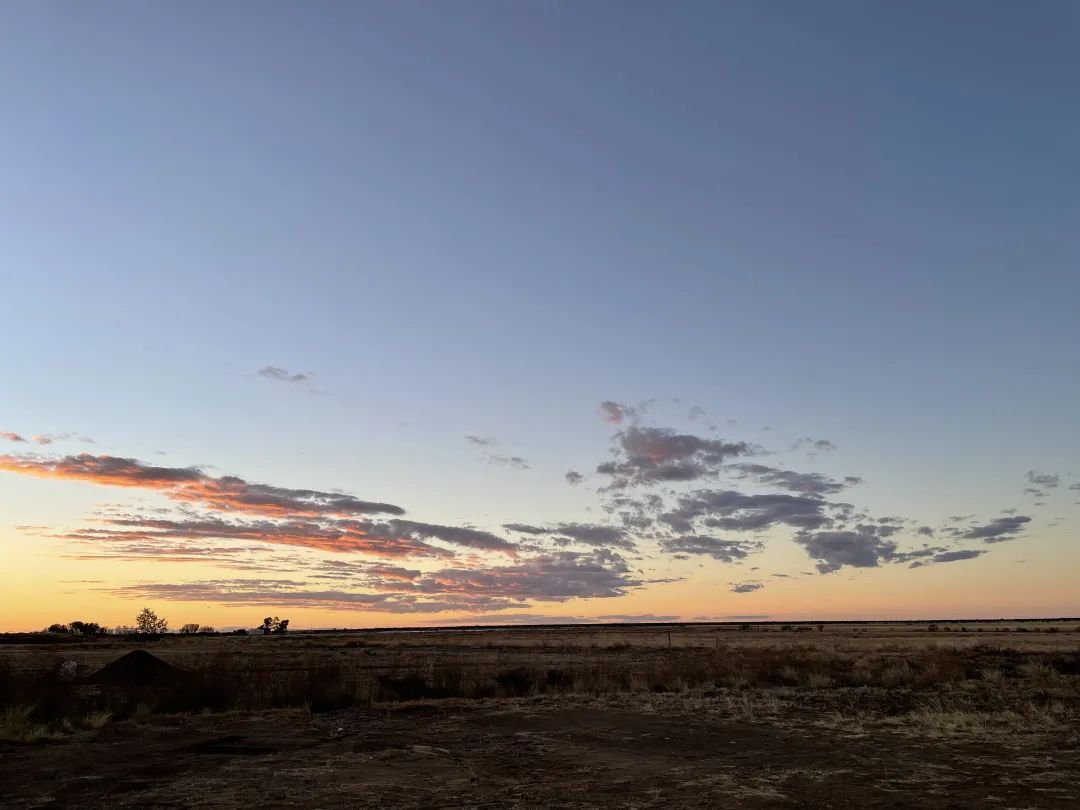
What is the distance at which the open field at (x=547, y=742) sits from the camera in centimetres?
1266

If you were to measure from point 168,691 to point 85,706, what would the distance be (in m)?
2.51

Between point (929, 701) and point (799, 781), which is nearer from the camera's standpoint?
point (799, 781)

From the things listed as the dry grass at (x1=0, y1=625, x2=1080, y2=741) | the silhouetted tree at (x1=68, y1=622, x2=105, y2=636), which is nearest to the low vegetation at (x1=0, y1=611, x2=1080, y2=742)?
the dry grass at (x1=0, y1=625, x2=1080, y2=741)

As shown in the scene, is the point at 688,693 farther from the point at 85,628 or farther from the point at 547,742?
the point at 85,628

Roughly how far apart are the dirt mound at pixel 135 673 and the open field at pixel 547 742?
1.68 meters

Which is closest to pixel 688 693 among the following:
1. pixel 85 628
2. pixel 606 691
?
pixel 606 691

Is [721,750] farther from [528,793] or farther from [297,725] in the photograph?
[297,725]

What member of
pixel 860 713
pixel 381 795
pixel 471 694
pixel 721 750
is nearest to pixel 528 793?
pixel 381 795

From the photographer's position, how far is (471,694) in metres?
27.9

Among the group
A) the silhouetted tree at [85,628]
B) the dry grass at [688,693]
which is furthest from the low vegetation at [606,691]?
the silhouetted tree at [85,628]

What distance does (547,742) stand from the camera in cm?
1781

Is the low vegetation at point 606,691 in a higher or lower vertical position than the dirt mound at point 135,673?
lower

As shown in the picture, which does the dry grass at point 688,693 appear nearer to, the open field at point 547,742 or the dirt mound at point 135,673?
the open field at point 547,742

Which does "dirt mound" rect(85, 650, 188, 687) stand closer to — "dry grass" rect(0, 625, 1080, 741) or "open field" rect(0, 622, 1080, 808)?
"dry grass" rect(0, 625, 1080, 741)
